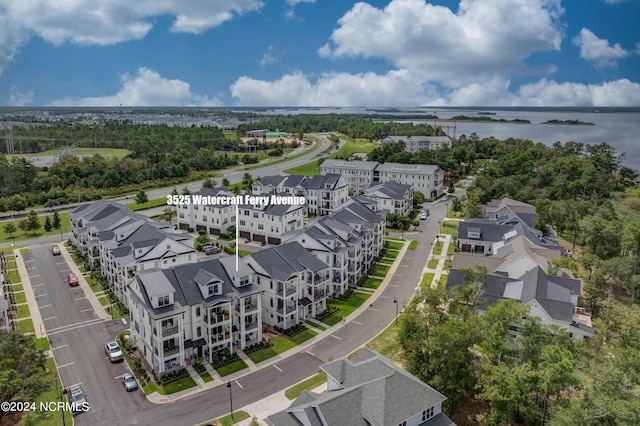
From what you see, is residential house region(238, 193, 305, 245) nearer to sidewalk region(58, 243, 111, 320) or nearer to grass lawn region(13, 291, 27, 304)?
sidewalk region(58, 243, 111, 320)

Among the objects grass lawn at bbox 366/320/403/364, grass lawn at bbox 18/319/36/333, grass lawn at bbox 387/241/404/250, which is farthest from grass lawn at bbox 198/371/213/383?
grass lawn at bbox 387/241/404/250

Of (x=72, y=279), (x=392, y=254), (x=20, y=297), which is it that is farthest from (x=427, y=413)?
(x=20, y=297)

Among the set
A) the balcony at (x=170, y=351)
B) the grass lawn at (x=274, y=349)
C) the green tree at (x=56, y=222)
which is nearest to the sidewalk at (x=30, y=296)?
the green tree at (x=56, y=222)

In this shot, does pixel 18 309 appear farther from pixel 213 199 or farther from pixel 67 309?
pixel 213 199

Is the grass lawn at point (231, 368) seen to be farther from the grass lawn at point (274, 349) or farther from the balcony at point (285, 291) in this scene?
the balcony at point (285, 291)

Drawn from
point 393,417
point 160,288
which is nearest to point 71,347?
point 160,288
